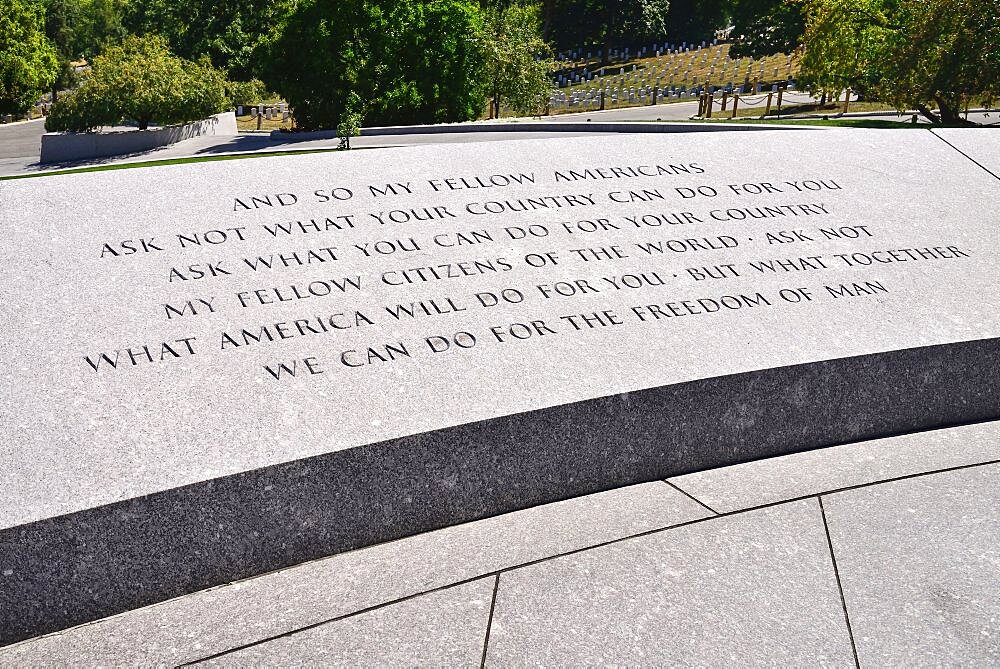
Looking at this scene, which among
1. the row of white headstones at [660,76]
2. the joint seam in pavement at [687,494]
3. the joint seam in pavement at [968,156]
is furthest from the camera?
the row of white headstones at [660,76]

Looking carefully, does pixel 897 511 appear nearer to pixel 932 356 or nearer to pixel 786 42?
pixel 932 356

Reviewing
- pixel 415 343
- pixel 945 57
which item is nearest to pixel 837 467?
pixel 415 343

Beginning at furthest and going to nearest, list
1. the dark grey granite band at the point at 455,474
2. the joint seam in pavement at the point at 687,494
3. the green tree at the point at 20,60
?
the green tree at the point at 20,60
the joint seam in pavement at the point at 687,494
the dark grey granite band at the point at 455,474

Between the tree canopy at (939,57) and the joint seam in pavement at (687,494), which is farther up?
the tree canopy at (939,57)

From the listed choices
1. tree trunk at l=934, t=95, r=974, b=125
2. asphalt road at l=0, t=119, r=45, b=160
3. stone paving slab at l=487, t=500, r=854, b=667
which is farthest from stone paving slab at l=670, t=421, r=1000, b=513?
asphalt road at l=0, t=119, r=45, b=160

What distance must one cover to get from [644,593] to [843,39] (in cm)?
2666

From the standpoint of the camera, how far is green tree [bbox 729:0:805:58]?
5184 centimetres

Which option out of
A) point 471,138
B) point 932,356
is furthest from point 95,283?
point 471,138

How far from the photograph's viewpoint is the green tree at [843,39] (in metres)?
23.5

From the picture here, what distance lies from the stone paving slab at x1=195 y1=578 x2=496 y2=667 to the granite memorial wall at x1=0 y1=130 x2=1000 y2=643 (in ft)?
1.81

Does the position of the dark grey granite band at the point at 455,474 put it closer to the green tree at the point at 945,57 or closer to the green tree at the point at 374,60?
the green tree at the point at 945,57

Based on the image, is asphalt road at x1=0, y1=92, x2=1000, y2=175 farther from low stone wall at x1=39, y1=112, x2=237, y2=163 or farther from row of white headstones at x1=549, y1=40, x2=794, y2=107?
row of white headstones at x1=549, y1=40, x2=794, y2=107

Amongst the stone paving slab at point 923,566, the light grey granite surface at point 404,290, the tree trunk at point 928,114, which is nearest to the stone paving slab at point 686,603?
the stone paving slab at point 923,566

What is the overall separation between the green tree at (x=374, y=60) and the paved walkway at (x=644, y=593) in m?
21.5
